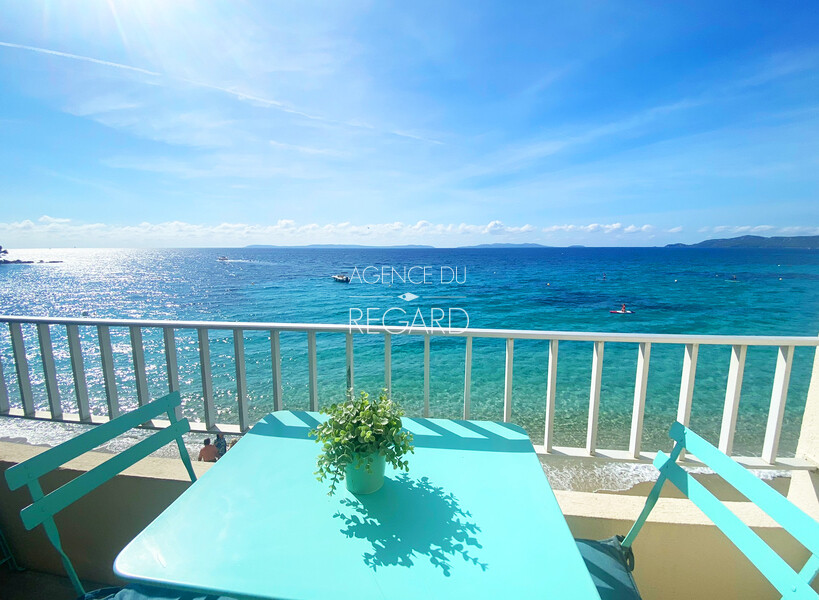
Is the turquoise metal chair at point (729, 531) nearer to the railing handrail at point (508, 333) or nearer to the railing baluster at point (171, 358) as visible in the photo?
the railing handrail at point (508, 333)

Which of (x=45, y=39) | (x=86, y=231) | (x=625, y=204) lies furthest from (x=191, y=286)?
(x=625, y=204)

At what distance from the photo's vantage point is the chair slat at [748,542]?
0.67 meters

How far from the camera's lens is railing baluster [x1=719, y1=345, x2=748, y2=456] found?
1.75 meters

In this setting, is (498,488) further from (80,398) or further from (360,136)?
(360,136)

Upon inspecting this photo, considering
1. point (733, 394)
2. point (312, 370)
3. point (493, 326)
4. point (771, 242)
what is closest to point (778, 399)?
point (733, 394)

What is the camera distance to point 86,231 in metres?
42.1

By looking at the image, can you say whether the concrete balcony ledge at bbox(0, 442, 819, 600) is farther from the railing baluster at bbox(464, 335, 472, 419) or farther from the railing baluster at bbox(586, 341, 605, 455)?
the railing baluster at bbox(464, 335, 472, 419)

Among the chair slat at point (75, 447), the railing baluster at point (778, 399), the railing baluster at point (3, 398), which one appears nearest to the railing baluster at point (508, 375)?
the railing baluster at point (778, 399)

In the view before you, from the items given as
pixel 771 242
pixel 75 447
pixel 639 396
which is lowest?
pixel 639 396

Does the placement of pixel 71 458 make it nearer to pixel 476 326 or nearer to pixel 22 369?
pixel 22 369

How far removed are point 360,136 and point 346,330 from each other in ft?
29.2

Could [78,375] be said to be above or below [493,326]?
above

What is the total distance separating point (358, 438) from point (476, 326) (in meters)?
16.5

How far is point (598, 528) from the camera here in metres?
1.31
